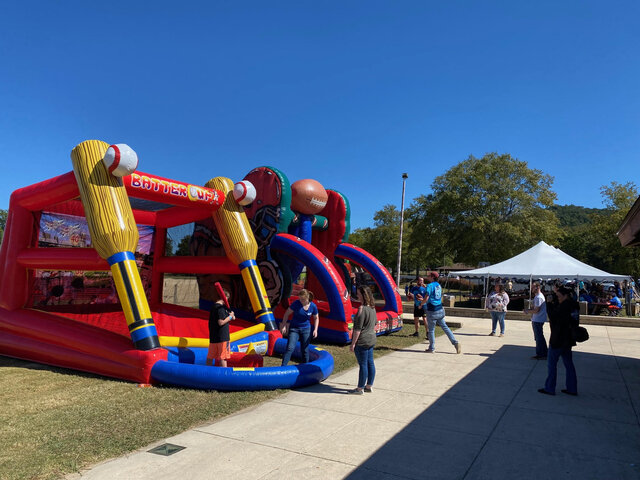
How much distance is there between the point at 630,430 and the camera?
4652 mm

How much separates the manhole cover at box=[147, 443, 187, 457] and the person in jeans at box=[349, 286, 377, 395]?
251 centimetres

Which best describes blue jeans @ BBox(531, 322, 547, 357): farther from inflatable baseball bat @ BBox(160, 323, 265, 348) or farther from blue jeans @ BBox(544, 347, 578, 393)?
inflatable baseball bat @ BBox(160, 323, 265, 348)

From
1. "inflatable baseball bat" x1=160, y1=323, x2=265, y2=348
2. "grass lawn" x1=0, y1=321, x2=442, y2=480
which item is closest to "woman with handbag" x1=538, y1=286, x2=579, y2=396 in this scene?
"grass lawn" x1=0, y1=321, x2=442, y2=480

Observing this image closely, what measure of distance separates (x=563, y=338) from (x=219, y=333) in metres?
4.64

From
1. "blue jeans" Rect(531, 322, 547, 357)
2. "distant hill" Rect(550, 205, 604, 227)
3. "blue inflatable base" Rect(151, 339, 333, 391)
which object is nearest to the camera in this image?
"blue inflatable base" Rect(151, 339, 333, 391)

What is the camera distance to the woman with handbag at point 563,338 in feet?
19.1

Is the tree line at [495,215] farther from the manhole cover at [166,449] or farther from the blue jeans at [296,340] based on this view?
the manhole cover at [166,449]

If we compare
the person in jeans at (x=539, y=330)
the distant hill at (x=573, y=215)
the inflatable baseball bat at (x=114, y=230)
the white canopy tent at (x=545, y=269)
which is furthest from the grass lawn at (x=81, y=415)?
the distant hill at (x=573, y=215)

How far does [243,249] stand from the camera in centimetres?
881

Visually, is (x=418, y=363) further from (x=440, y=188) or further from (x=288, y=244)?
(x=440, y=188)

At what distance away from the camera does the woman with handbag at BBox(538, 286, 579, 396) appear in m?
5.83

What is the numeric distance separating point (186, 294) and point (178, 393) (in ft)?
20.4

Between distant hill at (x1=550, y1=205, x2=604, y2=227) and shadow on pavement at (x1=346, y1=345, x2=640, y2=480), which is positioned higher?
distant hill at (x1=550, y1=205, x2=604, y2=227)

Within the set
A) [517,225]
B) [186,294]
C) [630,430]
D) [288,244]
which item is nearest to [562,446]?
[630,430]
